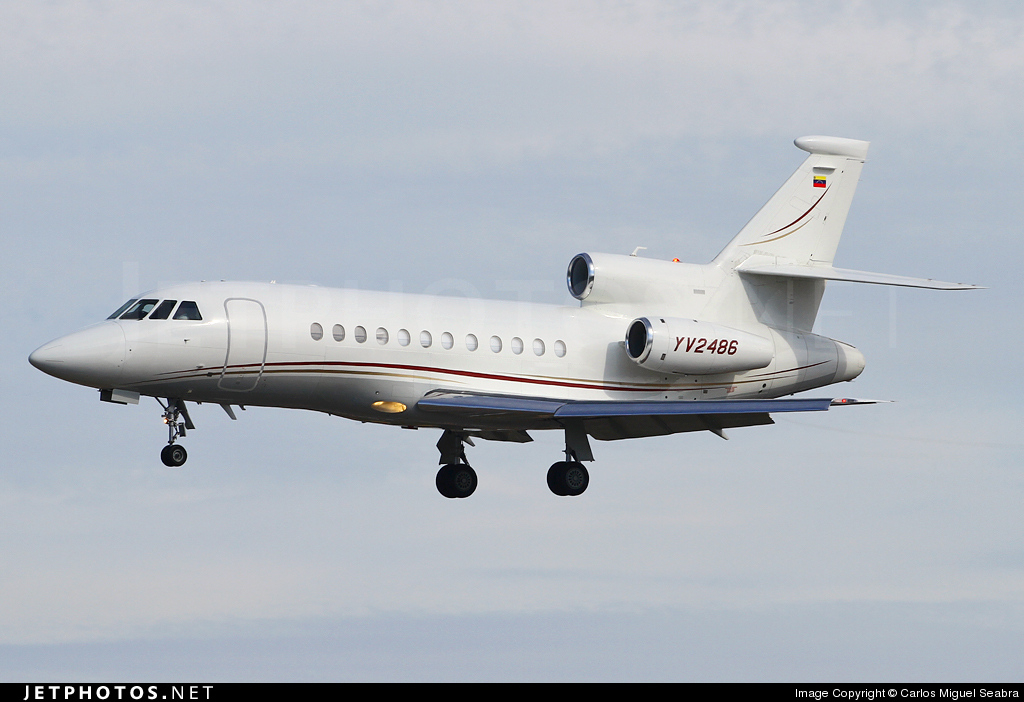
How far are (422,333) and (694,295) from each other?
6.62 m

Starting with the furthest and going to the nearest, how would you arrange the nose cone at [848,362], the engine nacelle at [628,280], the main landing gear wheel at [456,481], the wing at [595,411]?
the nose cone at [848,362] → the main landing gear wheel at [456,481] → the engine nacelle at [628,280] → the wing at [595,411]

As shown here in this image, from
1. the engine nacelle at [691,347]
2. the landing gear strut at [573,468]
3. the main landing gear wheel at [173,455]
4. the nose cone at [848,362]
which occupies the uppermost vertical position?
the nose cone at [848,362]

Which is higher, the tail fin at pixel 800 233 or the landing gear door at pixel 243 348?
the tail fin at pixel 800 233

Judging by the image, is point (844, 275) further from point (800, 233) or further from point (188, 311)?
point (188, 311)

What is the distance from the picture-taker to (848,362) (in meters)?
31.8

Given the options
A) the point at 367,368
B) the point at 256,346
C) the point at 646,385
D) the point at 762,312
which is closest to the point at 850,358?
the point at 762,312

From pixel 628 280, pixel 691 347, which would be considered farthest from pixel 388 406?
pixel 691 347

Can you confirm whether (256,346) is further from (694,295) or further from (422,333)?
(694,295)

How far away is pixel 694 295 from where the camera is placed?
101 ft

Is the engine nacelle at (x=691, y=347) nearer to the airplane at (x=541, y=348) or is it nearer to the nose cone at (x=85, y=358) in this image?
the airplane at (x=541, y=348)

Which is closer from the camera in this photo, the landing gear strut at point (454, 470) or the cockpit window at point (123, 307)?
the cockpit window at point (123, 307)

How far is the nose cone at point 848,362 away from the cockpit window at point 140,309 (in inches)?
593

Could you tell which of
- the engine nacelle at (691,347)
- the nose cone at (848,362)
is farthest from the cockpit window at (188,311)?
the nose cone at (848,362)

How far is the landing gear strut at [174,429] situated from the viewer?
25906 mm
